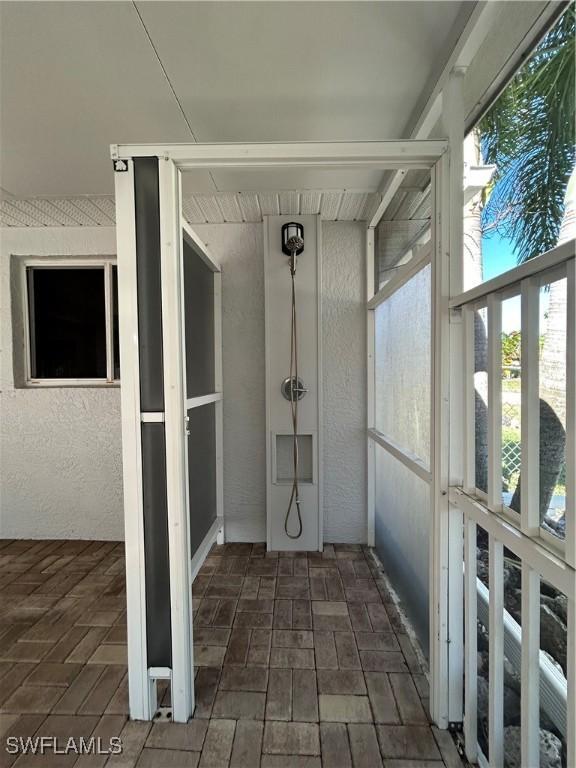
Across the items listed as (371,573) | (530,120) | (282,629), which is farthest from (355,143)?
(371,573)

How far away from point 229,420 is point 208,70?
1.95m

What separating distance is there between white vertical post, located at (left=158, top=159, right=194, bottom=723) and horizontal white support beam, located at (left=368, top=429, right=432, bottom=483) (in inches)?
35.3

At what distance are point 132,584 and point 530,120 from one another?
6.05 feet

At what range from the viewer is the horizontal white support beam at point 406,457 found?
1.38 metres

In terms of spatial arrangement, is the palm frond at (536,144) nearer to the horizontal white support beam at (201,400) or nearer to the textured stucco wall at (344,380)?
the horizontal white support beam at (201,400)

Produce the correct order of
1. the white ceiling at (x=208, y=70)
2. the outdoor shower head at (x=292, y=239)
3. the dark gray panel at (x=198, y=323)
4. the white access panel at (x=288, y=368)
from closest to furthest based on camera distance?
the white ceiling at (x=208, y=70), the dark gray panel at (x=198, y=323), the outdoor shower head at (x=292, y=239), the white access panel at (x=288, y=368)

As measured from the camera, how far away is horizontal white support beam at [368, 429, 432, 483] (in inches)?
54.5

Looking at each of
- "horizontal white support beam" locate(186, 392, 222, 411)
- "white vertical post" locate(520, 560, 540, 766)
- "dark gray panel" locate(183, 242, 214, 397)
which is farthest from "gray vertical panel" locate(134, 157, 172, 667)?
"white vertical post" locate(520, 560, 540, 766)

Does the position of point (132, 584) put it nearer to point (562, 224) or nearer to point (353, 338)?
point (562, 224)

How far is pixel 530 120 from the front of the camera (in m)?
0.95

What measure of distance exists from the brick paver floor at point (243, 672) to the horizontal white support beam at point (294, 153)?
193cm

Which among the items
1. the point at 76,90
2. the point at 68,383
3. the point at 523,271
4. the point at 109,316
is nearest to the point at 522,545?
the point at 523,271

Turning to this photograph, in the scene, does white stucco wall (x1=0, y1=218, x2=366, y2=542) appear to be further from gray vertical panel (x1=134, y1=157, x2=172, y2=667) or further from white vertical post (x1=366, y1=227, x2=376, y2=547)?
gray vertical panel (x1=134, y1=157, x2=172, y2=667)

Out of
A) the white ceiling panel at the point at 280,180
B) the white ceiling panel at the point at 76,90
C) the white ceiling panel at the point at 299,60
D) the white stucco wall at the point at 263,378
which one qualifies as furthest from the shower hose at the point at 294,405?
the white ceiling panel at the point at 76,90
